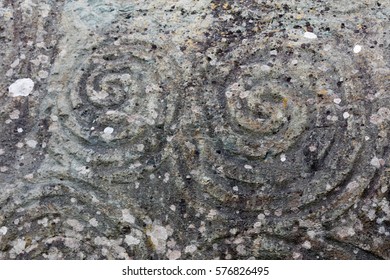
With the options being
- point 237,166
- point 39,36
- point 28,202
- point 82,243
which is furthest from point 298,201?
point 39,36

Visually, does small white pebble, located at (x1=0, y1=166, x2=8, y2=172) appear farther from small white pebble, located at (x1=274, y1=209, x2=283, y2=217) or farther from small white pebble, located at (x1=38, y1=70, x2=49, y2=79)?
small white pebble, located at (x1=274, y1=209, x2=283, y2=217)

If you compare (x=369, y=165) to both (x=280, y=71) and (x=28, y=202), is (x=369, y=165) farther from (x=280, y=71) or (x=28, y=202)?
(x=28, y=202)

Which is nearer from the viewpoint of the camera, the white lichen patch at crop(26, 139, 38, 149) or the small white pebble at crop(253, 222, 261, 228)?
the small white pebble at crop(253, 222, 261, 228)

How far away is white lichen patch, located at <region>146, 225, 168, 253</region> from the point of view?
6.07ft

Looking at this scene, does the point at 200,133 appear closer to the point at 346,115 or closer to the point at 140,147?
the point at 140,147

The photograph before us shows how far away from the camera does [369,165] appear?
1869 mm

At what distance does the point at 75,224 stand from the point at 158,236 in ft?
0.79

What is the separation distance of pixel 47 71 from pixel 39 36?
0.50ft

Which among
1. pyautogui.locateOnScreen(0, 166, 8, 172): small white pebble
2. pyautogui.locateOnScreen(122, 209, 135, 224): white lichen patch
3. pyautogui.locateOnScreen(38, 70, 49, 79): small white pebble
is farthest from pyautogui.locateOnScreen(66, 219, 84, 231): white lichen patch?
pyautogui.locateOnScreen(38, 70, 49, 79): small white pebble

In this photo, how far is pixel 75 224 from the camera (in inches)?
74.2

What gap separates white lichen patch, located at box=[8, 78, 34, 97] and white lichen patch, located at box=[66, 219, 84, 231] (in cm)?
44

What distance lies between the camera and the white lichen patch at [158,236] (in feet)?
6.07

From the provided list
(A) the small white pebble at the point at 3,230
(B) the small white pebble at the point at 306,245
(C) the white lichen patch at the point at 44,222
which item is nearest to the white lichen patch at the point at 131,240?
(C) the white lichen patch at the point at 44,222

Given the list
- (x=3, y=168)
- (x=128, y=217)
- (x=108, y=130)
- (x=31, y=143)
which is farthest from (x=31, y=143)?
(x=128, y=217)
